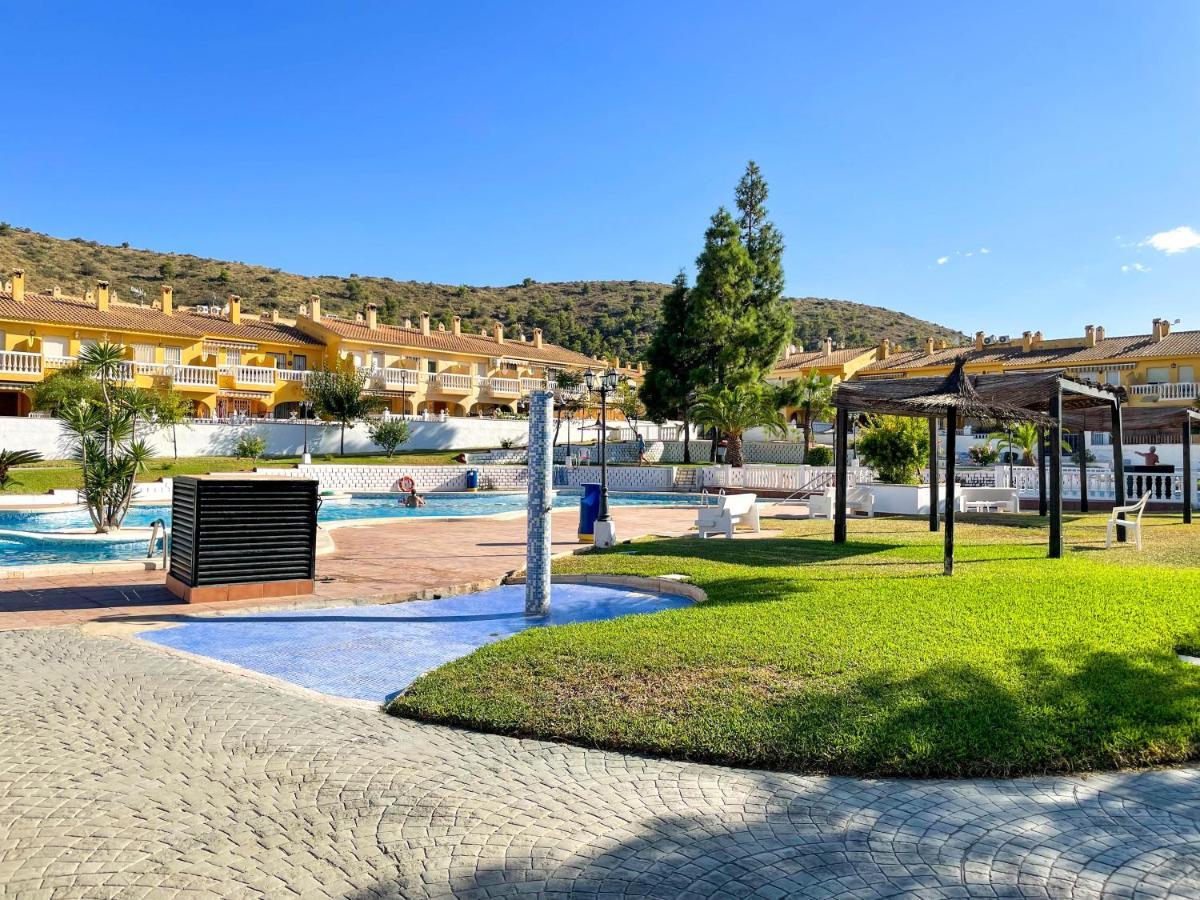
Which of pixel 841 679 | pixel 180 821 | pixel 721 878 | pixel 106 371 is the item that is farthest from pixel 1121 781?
pixel 106 371

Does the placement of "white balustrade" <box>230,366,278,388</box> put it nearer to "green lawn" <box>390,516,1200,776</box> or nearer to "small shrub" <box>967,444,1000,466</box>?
"small shrub" <box>967,444,1000,466</box>

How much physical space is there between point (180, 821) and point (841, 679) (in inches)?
152

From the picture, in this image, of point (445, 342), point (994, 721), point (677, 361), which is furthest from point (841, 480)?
point (445, 342)

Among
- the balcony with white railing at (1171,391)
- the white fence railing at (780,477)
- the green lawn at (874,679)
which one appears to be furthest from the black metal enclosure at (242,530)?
the balcony with white railing at (1171,391)

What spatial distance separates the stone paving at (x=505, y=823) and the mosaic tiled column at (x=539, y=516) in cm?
375

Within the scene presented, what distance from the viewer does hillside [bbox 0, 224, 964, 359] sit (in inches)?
2869

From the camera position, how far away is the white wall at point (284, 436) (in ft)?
98.4

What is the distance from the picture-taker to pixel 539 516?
884 cm

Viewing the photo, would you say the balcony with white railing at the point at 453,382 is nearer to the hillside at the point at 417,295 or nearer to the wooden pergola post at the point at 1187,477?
the hillside at the point at 417,295

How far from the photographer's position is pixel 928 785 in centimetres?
412

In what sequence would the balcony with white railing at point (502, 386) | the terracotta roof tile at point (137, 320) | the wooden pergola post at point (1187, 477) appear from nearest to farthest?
1. the wooden pergola post at point (1187, 477)
2. the terracotta roof tile at point (137, 320)
3. the balcony with white railing at point (502, 386)

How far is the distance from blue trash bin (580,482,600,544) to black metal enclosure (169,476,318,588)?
6.52m

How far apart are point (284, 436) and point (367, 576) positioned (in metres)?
28.6

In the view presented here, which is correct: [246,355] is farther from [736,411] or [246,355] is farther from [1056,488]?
[1056,488]
